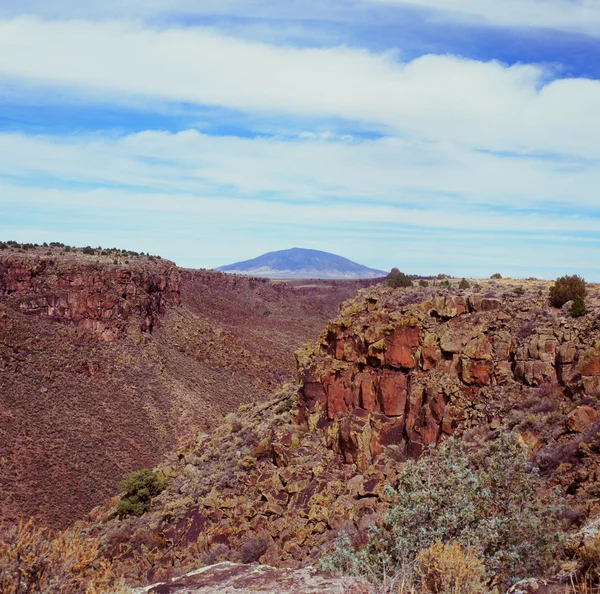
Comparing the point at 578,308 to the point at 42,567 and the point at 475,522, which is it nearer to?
the point at 475,522

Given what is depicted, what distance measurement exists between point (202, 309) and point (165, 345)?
67.7ft

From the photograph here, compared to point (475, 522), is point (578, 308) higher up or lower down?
higher up

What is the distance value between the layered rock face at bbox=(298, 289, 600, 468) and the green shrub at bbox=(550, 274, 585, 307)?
55cm

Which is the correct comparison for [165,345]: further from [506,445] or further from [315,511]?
[506,445]

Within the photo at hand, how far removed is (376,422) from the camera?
2089cm

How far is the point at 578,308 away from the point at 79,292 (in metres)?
46.3

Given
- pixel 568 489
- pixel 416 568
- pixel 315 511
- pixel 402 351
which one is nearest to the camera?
pixel 416 568

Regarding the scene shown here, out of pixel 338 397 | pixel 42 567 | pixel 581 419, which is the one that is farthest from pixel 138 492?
pixel 581 419

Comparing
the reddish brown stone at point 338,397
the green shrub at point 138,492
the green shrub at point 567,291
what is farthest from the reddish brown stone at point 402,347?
the green shrub at point 138,492

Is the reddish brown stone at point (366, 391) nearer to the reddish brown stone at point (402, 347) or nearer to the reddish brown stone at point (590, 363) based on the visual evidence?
the reddish brown stone at point (402, 347)

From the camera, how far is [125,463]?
3947 cm

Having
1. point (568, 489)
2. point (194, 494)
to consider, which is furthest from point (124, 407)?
point (568, 489)

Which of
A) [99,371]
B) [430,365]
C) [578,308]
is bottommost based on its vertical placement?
[99,371]

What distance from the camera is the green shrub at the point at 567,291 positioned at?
68.5 ft
